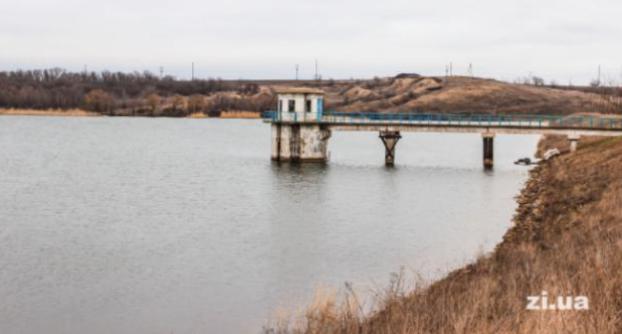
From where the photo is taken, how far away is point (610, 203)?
90.5 feet

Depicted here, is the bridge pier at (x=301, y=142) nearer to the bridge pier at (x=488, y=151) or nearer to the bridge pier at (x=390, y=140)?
the bridge pier at (x=390, y=140)

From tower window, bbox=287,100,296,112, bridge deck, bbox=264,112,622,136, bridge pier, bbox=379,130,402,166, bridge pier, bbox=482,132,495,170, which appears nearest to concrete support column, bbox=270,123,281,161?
bridge deck, bbox=264,112,622,136

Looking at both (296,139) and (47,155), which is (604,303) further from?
(47,155)

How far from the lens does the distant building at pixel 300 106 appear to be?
213 ft

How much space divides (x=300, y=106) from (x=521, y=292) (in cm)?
5107

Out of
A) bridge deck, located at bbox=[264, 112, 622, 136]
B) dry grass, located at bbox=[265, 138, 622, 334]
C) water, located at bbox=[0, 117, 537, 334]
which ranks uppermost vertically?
bridge deck, located at bbox=[264, 112, 622, 136]

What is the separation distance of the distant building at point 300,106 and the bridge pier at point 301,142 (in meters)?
0.58

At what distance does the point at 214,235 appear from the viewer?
32.2m

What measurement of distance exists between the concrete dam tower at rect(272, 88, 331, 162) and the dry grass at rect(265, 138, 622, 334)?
36106 millimetres

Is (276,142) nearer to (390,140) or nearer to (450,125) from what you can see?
(390,140)

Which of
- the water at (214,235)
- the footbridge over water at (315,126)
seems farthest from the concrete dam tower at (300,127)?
the water at (214,235)

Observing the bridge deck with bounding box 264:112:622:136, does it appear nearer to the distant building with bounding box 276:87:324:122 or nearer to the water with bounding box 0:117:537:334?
the distant building with bounding box 276:87:324:122

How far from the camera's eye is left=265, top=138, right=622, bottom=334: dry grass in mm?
11883

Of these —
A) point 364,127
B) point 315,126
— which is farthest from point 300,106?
point 364,127
